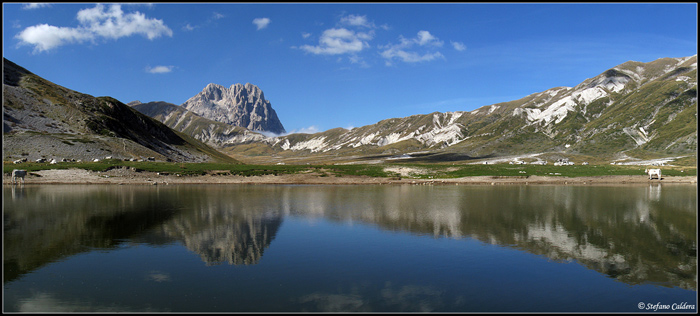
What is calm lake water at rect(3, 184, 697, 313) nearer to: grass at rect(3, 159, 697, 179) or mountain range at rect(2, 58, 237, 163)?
grass at rect(3, 159, 697, 179)

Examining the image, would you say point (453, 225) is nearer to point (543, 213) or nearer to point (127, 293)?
point (543, 213)

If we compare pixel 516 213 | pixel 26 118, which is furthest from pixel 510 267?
pixel 26 118

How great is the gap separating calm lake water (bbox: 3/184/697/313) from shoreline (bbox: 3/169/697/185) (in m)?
46.0

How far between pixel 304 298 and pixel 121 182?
267 ft

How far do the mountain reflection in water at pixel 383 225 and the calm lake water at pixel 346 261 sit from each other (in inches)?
6.4

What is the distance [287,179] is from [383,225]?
64.5 metres

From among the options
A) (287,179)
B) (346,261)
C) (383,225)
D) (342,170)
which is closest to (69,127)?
(287,179)

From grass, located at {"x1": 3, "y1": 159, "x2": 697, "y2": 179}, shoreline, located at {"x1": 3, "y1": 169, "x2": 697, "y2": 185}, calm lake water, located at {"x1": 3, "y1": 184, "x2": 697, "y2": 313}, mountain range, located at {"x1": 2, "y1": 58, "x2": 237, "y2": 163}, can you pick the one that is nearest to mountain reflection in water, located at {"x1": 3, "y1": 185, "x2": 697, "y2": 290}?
calm lake water, located at {"x1": 3, "y1": 184, "x2": 697, "y2": 313}

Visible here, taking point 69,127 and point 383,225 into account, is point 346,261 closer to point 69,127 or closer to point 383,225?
point 383,225

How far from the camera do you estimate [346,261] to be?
23609 mm

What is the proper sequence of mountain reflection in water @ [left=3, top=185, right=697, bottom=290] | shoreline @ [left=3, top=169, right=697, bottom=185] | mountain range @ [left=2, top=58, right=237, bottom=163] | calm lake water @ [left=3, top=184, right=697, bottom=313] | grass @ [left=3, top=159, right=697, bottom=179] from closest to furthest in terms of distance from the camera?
calm lake water @ [left=3, top=184, right=697, bottom=313]
mountain reflection in water @ [left=3, top=185, right=697, bottom=290]
shoreline @ [left=3, top=169, right=697, bottom=185]
grass @ [left=3, top=159, right=697, bottom=179]
mountain range @ [left=2, top=58, right=237, bottom=163]

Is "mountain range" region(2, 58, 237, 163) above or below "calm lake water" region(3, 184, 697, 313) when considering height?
above

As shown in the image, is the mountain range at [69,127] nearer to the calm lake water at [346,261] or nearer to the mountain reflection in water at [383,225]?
the mountain reflection in water at [383,225]

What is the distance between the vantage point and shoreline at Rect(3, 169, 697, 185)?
8494cm
